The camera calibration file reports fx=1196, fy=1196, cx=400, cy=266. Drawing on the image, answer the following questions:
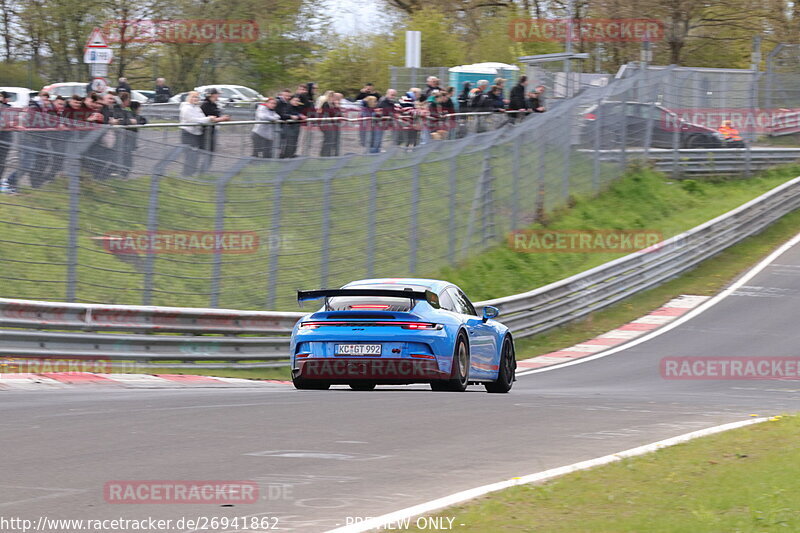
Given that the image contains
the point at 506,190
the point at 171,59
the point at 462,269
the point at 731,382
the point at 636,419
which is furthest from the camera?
the point at 171,59

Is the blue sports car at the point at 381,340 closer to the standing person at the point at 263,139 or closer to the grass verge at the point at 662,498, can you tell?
the grass verge at the point at 662,498

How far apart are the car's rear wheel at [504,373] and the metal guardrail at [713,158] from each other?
776 inches

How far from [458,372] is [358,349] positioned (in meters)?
1.17

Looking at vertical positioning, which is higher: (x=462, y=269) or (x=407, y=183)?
(x=407, y=183)

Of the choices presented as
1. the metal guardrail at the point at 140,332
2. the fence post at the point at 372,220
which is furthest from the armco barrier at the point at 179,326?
the fence post at the point at 372,220

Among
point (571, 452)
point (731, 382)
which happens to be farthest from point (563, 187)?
point (571, 452)

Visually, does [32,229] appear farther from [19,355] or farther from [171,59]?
[171,59]

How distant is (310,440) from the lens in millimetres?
8586

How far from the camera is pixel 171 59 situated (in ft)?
175

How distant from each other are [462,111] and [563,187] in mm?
3634

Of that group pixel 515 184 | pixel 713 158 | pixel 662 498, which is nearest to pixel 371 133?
pixel 515 184

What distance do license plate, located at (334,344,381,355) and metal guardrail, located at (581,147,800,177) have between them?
73.6ft

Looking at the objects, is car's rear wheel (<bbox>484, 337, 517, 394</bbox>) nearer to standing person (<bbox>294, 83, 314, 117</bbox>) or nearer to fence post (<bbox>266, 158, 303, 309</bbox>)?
fence post (<bbox>266, 158, 303, 309</bbox>)

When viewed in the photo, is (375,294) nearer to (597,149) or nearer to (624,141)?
(597,149)
